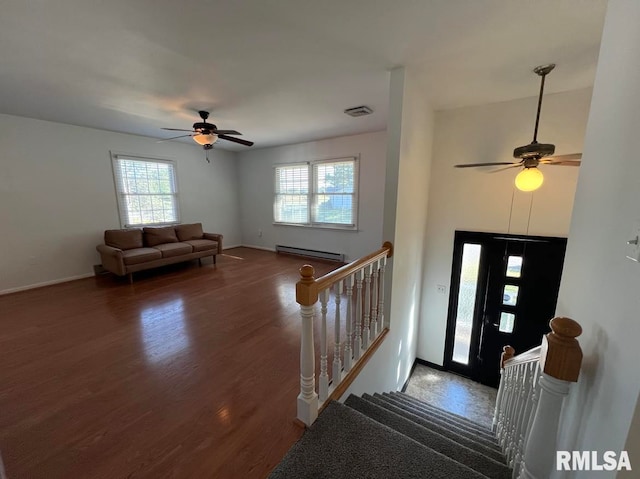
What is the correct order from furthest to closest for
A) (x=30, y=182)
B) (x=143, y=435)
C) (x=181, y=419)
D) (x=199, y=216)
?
(x=199, y=216) → (x=30, y=182) → (x=181, y=419) → (x=143, y=435)

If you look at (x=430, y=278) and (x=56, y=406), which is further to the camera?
(x=430, y=278)

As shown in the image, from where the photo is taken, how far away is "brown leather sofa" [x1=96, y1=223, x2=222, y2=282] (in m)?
4.27

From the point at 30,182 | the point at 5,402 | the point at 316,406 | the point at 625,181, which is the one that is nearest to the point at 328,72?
the point at 625,181

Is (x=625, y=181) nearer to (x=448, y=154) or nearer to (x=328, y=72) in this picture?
(x=328, y=72)

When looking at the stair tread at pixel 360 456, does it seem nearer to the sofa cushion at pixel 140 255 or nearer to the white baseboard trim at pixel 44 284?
the sofa cushion at pixel 140 255

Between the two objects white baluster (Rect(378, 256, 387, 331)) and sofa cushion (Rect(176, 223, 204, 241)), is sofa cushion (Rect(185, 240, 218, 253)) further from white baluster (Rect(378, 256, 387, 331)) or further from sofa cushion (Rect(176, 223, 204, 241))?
white baluster (Rect(378, 256, 387, 331))

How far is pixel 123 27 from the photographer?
1.86 m

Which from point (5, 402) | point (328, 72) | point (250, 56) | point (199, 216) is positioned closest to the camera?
point (5, 402)

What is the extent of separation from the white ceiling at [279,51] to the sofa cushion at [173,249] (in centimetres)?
234

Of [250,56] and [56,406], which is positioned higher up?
[250,56]

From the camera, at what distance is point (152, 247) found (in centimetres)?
489

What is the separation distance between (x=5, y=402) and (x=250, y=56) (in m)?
3.20

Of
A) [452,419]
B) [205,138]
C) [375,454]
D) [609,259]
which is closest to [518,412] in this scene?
[375,454]

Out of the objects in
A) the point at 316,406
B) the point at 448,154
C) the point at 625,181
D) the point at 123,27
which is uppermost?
the point at 123,27
